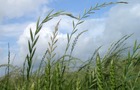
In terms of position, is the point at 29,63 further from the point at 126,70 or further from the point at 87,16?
the point at 87,16

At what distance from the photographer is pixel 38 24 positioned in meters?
1.80

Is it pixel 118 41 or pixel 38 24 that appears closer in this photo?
pixel 38 24

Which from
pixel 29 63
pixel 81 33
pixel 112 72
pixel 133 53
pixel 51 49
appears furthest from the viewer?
pixel 81 33

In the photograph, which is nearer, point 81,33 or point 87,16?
point 87,16

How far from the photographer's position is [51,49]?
2529mm

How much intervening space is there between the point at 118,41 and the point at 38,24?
1.31 meters

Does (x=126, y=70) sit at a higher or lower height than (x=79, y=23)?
lower

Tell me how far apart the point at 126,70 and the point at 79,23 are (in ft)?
3.96

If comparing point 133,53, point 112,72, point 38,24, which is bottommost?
point 112,72

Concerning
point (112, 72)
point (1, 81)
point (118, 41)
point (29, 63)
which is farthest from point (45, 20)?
point (1, 81)

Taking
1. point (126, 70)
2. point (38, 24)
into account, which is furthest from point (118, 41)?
point (38, 24)

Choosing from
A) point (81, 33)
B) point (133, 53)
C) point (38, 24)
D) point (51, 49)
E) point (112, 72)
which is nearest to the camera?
point (112, 72)

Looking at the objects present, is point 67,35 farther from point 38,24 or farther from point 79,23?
point 38,24

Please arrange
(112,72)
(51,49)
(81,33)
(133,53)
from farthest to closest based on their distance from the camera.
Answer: (81,33) < (51,49) < (133,53) < (112,72)
